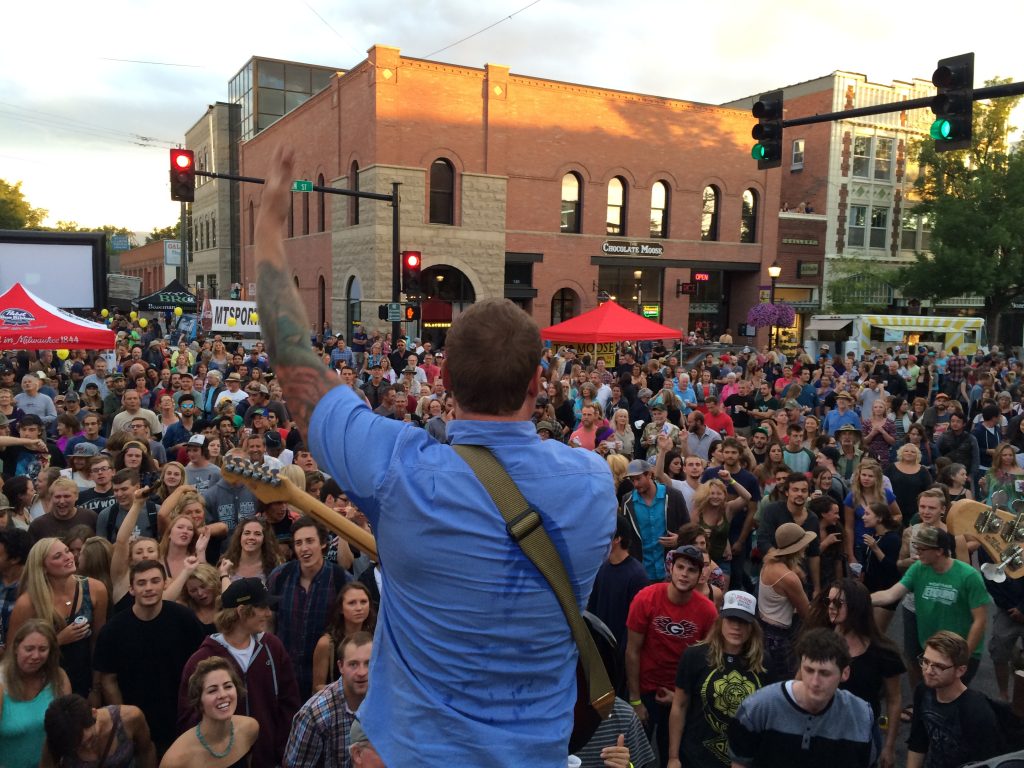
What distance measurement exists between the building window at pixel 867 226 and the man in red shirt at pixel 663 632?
38563mm

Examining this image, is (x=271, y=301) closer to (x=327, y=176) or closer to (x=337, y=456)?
(x=337, y=456)

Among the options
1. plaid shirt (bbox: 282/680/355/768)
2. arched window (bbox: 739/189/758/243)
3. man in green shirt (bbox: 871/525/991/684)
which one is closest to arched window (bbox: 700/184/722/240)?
arched window (bbox: 739/189/758/243)

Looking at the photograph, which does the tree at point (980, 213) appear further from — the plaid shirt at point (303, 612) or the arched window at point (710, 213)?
the plaid shirt at point (303, 612)

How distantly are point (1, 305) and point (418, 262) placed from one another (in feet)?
31.2

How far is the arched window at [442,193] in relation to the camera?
97.5 feet

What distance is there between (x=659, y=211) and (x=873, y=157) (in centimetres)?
1336

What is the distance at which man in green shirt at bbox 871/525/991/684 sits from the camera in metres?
5.55

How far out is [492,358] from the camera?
4.93ft

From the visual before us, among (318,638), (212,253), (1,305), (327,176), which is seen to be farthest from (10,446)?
(212,253)

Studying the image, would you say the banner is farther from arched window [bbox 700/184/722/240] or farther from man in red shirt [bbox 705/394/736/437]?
arched window [bbox 700/184/722/240]

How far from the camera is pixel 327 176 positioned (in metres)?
32.3

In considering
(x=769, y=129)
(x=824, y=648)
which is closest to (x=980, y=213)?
(x=769, y=129)

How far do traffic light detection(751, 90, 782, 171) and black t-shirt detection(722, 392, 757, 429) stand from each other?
3963mm

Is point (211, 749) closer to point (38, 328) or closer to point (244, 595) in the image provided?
point (244, 595)
